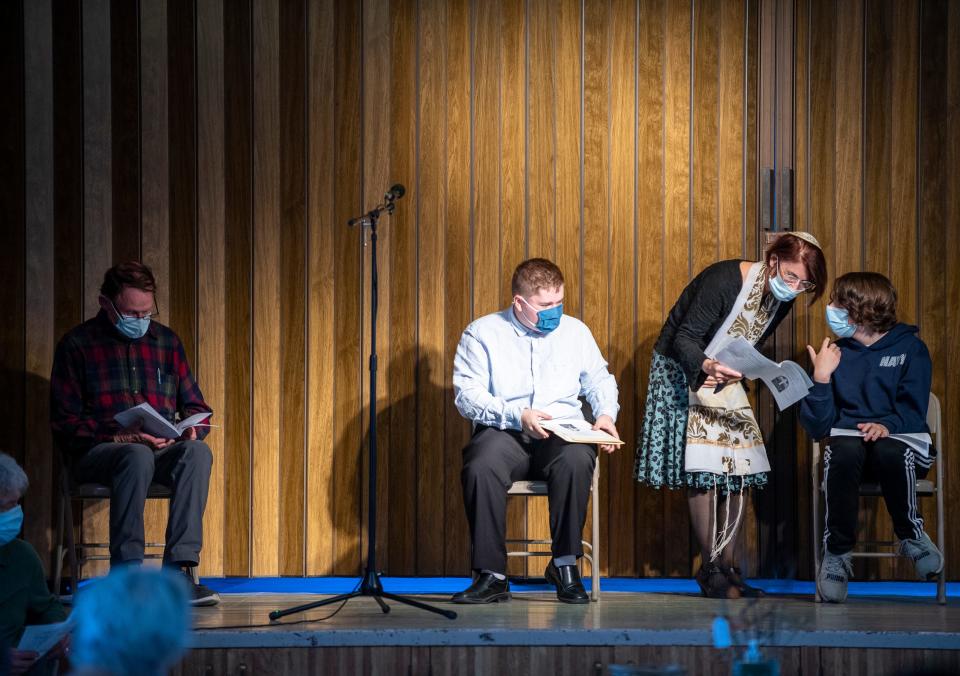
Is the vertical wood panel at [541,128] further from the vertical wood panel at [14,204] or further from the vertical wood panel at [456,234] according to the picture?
the vertical wood panel at [14,204]

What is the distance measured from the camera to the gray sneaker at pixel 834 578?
13.2 feet

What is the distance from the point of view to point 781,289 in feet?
13.5

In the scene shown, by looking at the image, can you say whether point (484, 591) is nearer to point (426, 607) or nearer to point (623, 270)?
point (426, 607)

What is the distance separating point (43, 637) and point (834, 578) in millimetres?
2714

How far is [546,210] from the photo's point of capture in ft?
15.9

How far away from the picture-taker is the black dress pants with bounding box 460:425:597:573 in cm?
391

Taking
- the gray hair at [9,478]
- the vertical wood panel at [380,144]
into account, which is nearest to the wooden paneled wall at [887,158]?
the vertical wood panel at [380,144]

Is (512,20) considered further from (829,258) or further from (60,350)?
(60,350)

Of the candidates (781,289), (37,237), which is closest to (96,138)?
(37,237)

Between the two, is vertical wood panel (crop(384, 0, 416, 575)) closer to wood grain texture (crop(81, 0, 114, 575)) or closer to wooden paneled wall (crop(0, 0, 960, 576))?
wooden paneled wall (crop(0, 0, 960, 576))

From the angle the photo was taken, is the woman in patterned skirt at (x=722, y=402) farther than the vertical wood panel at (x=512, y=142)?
No

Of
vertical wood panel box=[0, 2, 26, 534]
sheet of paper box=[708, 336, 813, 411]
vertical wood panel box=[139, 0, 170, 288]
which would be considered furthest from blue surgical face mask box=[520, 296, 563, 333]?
vertical wood panel box=[0, 2, 26, 534]

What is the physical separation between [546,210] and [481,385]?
3.37 feet

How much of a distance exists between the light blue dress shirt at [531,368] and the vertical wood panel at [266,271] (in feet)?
3.28
